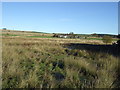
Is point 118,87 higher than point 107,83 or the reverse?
the reverse

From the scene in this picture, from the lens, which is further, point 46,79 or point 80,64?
point 80,64

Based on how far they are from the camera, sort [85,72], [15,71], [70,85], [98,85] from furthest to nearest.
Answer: [85,72] < [15,71] < [70,85] < [98,85]

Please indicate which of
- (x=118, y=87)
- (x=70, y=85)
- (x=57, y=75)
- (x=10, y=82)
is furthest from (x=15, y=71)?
(x=118, y=87)

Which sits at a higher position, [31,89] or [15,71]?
[15,71]

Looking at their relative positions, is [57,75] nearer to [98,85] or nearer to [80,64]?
[80,64]

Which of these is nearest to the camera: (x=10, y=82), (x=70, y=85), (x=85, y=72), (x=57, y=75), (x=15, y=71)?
(x=70, y=85)

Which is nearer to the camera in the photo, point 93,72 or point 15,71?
point 15,71

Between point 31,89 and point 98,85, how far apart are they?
1.78 m

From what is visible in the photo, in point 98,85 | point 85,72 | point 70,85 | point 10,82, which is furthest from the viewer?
point 85,72

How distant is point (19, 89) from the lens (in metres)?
3.01

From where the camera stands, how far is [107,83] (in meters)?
3.07

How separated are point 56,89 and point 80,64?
2.40 metres

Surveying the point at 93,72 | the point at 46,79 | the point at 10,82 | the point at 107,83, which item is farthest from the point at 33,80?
the point at 93,72

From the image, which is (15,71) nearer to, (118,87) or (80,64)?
(80,64)
